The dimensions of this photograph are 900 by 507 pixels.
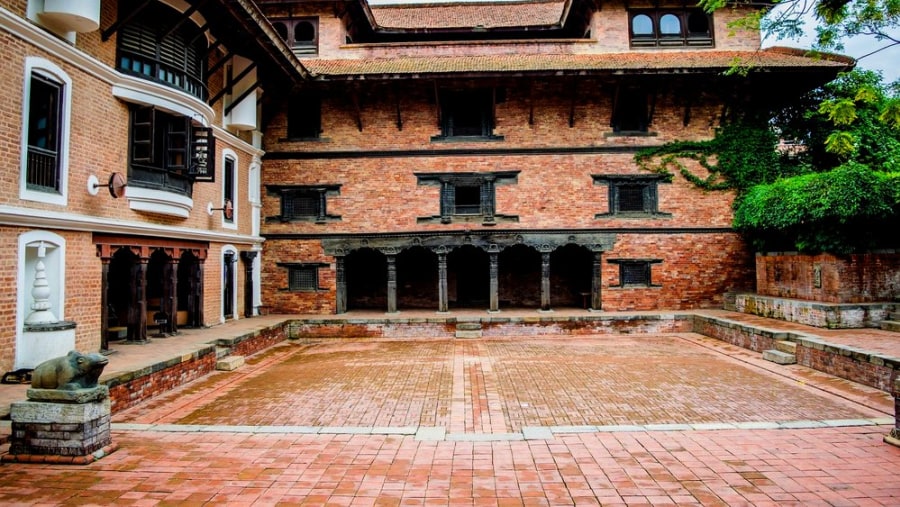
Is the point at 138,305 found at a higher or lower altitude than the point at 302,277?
lower

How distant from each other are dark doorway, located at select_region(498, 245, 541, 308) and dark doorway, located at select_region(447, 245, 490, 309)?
65 cm

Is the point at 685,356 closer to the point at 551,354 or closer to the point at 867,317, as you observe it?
the point at 551,354

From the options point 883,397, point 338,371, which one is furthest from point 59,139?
point 883,397

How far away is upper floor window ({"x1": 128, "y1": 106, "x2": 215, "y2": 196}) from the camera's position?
11.0 meters

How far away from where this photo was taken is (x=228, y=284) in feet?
51.0

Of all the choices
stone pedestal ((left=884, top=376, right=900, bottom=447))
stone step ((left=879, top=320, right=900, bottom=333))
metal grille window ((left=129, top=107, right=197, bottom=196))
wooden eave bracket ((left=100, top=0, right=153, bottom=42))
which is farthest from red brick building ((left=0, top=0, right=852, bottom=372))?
stone pedestal ((left=884, top=376, right=900, bottom=447))

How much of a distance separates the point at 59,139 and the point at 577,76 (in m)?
13.9

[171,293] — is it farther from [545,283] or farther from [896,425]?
[896,425]

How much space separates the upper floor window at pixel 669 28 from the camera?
18.8m

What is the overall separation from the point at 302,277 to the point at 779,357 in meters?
14.2

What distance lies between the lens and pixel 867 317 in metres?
13.1

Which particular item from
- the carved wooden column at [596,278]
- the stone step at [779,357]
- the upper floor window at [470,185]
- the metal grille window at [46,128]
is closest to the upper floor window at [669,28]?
the upper floor window at [470,185]

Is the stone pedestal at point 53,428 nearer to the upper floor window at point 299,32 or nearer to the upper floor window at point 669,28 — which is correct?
the upper floor window at point 299,32

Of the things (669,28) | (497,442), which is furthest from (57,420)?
(669,28)
